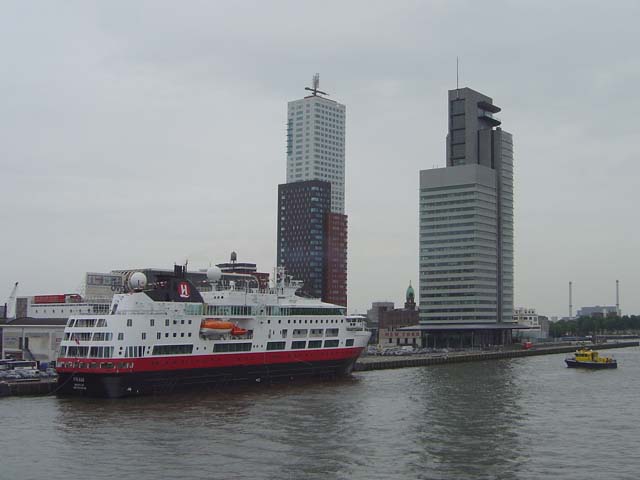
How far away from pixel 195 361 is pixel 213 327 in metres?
3.80

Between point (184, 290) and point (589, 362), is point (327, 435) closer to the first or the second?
point (184, 290)

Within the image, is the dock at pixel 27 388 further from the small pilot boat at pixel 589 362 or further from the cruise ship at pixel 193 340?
the small pilot boat at pixel 589 362

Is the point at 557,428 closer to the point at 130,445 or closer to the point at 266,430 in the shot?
the point at 266,430

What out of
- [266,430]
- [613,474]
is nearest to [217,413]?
[266,430]

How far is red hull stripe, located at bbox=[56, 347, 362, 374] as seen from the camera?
66.9 meters

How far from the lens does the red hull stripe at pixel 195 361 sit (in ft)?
219

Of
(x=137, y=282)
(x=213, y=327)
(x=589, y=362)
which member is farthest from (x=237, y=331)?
(x=589, y=362)

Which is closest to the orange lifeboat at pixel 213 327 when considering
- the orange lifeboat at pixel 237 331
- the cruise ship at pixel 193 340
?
the cruise ship at pixel 193 340

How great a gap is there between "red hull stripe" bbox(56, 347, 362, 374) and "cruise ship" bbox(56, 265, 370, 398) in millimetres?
94

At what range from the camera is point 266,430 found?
5156 cm

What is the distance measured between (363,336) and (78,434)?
49.3m

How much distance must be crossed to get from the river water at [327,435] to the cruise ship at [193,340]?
92.3 inches

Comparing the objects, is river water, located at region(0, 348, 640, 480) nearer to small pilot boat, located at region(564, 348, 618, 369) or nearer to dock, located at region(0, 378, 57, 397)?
dock, located at region(0, 378, 57, 397)

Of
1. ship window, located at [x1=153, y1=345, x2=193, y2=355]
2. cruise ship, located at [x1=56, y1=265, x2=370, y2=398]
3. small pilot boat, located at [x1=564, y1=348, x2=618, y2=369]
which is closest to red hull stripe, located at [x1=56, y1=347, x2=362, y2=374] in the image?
cruise ship, located at [x1=56, y1=265, x2=370, y2=398]
